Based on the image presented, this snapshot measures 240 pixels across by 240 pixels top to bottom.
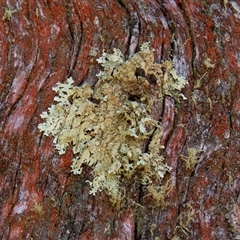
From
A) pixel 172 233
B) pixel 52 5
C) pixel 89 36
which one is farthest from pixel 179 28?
pixel 172 233

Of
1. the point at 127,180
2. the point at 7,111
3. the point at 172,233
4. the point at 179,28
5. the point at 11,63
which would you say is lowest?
the point at 172,233

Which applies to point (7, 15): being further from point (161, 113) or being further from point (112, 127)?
point (161, 113)

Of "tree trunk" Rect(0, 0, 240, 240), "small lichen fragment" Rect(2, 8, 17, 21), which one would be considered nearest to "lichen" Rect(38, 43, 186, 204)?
"tree trunk" Rect(0, 0, 240, 240)

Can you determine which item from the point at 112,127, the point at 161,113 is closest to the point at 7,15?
the point at 112,127

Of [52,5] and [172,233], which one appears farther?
[52,5]

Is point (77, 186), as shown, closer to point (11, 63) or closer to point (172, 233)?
point (172, 233)

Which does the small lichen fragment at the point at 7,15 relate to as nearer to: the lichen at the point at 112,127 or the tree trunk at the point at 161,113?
the tree trunk at the point at 161,113
